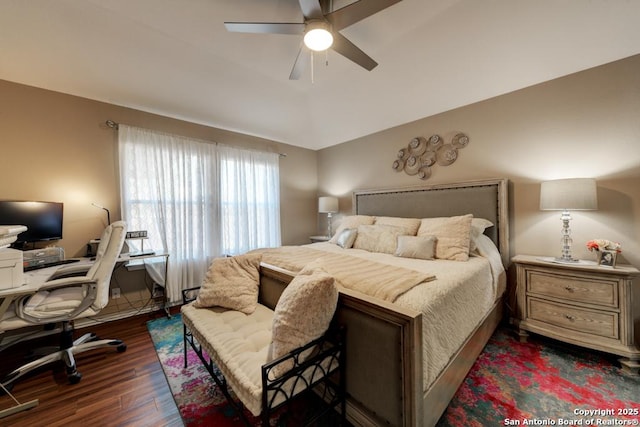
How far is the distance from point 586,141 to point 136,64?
4495 millimetres

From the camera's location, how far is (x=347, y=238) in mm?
3059

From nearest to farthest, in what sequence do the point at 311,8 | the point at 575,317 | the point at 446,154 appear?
the point at 311,8 < the point at 575,317 < the point at 446,154

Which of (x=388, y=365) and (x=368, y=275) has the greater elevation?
(x=368, y=275)

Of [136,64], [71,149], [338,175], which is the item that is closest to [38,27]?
[136,64]

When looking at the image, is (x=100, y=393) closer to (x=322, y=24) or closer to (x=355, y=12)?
(x=322, y=24)

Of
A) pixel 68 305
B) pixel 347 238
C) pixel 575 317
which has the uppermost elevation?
pixel 347 238

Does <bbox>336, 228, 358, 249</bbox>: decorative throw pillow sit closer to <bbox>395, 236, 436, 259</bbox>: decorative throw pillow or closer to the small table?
<bbox>395, 236, 436, 259</bbox>: decorative throw pillow

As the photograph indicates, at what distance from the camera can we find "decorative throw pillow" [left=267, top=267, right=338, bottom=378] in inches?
44.5

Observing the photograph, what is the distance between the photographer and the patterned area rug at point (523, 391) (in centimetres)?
140

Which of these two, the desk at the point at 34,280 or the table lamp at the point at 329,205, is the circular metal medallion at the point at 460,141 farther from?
the desk at the point at 34,280

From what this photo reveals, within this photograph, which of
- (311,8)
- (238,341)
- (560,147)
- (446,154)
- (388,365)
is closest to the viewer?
(388,365)

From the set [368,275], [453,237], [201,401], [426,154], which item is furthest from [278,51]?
[201,401]

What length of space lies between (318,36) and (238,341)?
80.7 inches

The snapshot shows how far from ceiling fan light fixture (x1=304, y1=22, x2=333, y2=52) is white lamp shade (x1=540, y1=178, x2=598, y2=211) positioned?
228cm
